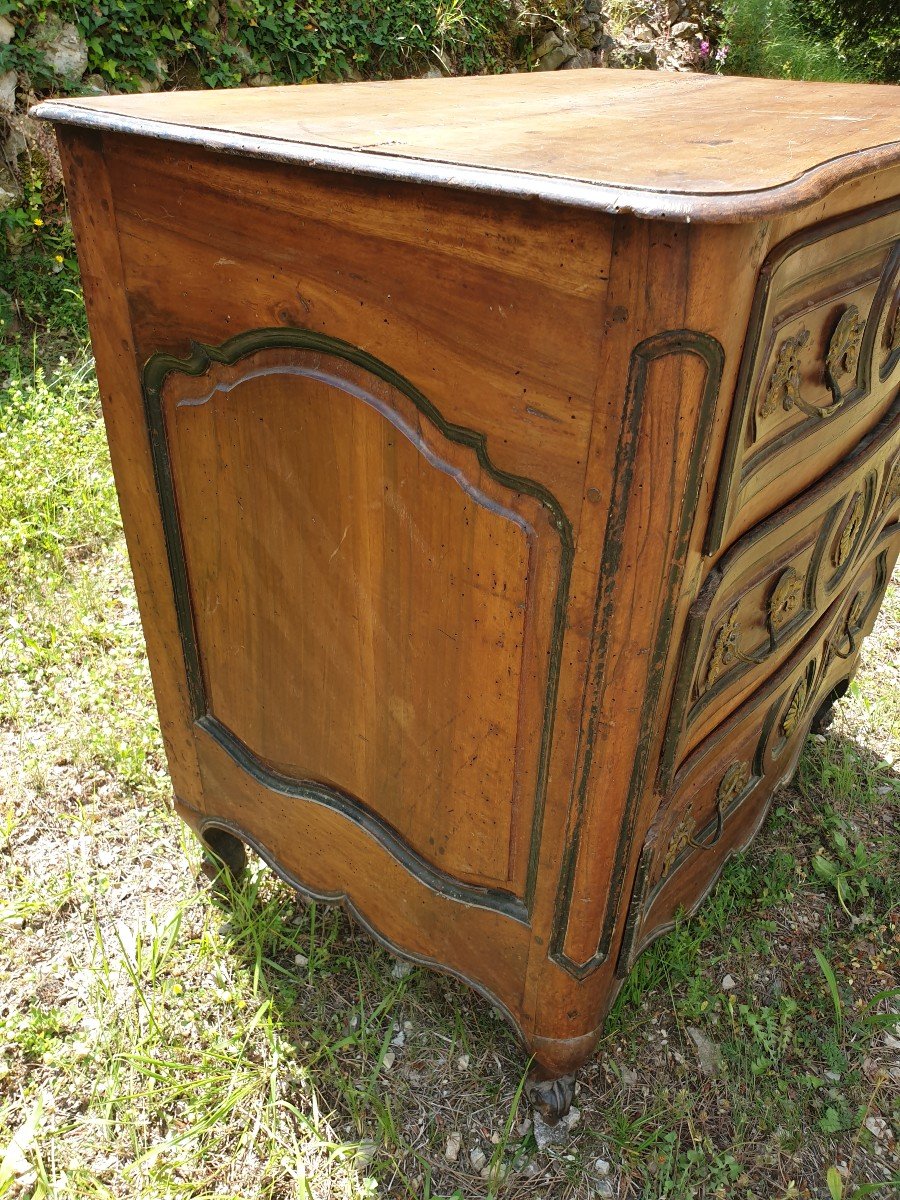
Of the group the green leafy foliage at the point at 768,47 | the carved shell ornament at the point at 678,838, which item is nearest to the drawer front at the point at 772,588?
the carved shell ornament at the point at 678,838

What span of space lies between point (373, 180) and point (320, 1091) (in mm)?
1367

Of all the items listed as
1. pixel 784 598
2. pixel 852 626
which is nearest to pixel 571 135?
pixel 784 598

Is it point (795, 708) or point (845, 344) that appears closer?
point (845, 344)

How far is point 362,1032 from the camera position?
1597 mm

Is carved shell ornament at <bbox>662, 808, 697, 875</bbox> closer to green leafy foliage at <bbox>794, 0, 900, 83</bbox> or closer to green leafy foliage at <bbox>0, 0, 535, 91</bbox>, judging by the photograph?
green leafy foliage at <bbox>0, 0, 535, 91</bbox>

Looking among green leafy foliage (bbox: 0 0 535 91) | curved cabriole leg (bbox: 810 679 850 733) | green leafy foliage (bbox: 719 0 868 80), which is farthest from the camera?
green leafy foliage (bbox: 719 0 868 80)

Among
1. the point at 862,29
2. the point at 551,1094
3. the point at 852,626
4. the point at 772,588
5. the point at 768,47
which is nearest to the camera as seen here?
the point at 772,588

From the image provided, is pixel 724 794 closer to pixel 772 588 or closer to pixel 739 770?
pixel 739 770

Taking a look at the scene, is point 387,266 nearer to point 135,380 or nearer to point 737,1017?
point 135,380

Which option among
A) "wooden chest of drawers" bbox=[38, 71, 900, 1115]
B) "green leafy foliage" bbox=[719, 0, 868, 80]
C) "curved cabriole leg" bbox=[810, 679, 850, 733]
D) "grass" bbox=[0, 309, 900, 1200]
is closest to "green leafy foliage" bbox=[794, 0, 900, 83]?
A: "green leafy foliage" bbox=[719, 0, 868, 80]

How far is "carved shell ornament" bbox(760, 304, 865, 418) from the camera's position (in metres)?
0.95

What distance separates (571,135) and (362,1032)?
1414mm

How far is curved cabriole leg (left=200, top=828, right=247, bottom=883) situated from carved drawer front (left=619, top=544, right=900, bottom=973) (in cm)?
77

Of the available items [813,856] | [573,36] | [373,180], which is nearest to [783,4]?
[573,36]
